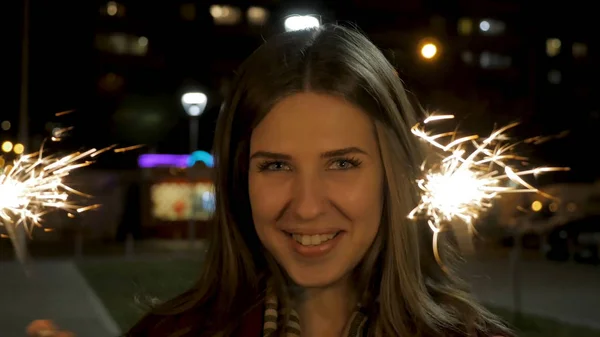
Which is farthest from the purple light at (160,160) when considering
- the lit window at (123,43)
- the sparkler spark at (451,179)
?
the sparkler spark at (451,179)

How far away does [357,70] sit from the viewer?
2205 millimetres

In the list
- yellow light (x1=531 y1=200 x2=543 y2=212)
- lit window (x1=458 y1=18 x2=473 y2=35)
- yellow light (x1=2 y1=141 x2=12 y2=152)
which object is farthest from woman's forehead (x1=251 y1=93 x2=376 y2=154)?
lit window (x1=458 y1=18 x2=473 y2=35)

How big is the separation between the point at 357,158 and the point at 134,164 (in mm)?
33612

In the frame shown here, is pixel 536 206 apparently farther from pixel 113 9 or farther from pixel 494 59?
pixel 113 9

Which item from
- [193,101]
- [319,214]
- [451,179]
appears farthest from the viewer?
[193,101]

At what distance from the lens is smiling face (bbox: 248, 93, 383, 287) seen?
6.87 ft

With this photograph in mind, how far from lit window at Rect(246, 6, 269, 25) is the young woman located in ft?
187

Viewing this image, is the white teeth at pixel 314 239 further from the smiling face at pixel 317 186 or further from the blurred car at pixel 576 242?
the blurred car at pixel 576 242

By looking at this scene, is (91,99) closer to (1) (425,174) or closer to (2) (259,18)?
(2) (259,18)

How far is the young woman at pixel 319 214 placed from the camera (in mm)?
2113

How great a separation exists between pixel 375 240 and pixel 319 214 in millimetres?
261

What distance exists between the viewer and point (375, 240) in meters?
2.26

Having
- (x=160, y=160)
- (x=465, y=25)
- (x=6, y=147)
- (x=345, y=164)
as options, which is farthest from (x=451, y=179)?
(x=465, y=25)

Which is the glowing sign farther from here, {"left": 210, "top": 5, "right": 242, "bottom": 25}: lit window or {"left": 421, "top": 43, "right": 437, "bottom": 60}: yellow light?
{"left": 210, "top": 5, "right": 242, "bottom": 25}: lit window
